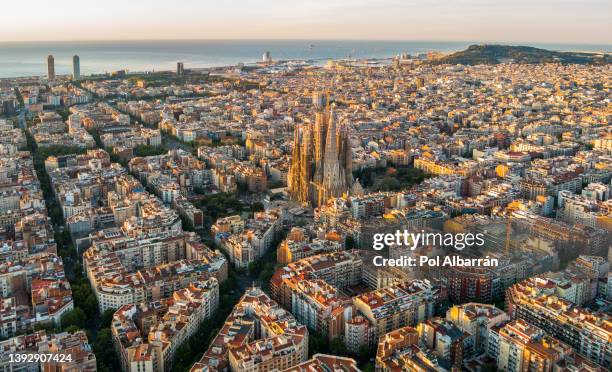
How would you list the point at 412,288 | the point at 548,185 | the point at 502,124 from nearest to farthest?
the point at 412,288 → the point at 548,185 → the point at 502,124

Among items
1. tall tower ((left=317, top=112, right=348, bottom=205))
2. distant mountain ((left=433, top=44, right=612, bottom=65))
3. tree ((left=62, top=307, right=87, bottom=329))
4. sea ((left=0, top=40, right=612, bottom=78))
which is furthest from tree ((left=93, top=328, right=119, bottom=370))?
distant mountain ((left=433, top=44, right=612, bottom=65))

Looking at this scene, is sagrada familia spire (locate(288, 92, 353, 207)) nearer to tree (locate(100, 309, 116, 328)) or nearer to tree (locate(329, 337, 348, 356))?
tree (locate(329, 337, 348, 356))

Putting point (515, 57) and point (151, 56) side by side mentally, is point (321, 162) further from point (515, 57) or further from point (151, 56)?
point (151, 56)

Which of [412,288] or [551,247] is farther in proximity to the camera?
[551,247]

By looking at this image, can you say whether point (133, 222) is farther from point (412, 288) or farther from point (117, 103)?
point (117, 103)

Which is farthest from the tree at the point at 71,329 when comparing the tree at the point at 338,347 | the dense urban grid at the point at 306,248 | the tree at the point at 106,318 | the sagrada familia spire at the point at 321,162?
the sagrada familia spire at the point at 321,162

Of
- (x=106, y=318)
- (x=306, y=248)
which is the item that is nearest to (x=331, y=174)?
(x=306, y=248)

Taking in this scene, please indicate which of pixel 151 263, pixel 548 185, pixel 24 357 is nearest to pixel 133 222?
pixel 151 263
